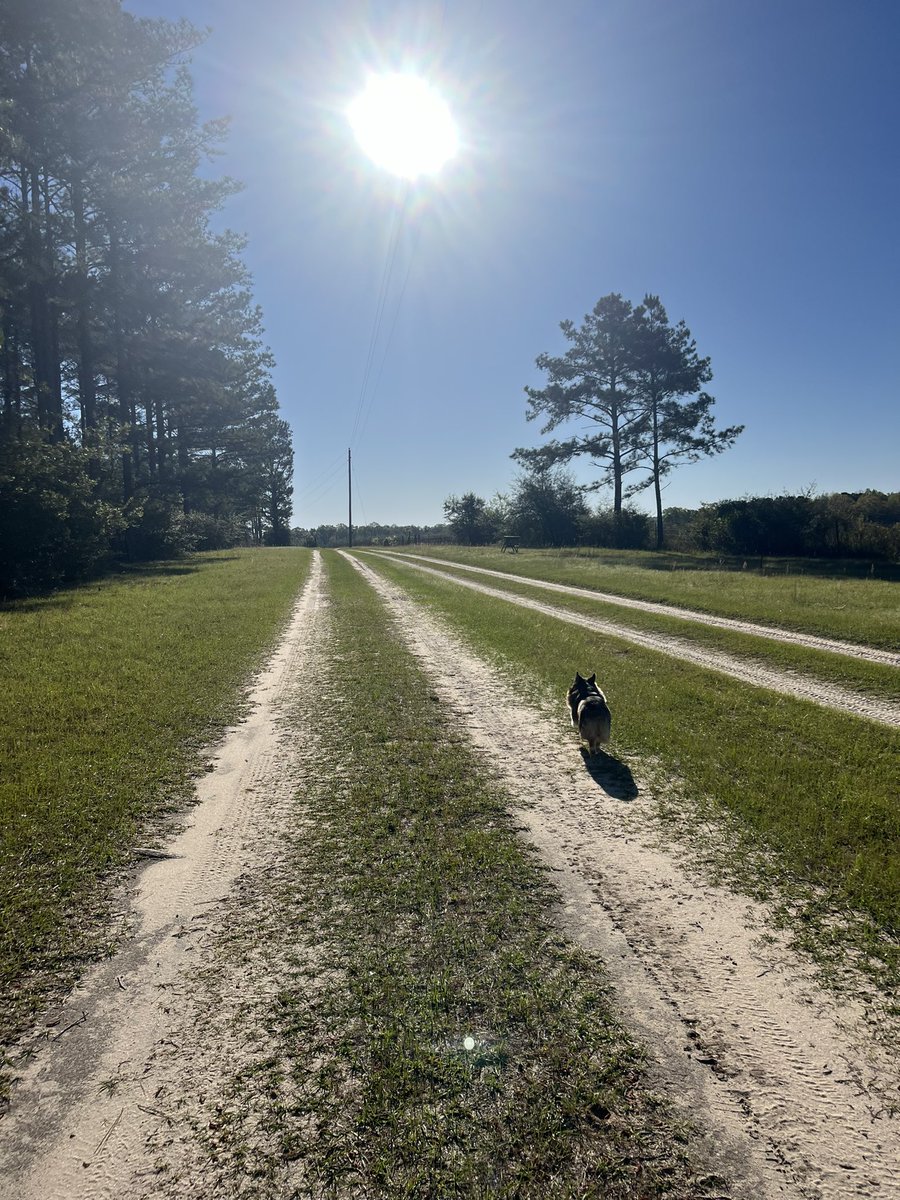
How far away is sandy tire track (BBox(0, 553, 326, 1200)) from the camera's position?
1981 millimetres

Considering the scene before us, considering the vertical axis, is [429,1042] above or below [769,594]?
below

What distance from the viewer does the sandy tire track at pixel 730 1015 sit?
6.64 ft

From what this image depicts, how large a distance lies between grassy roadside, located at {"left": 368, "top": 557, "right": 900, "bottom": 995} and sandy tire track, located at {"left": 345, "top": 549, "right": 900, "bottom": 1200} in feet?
1.10

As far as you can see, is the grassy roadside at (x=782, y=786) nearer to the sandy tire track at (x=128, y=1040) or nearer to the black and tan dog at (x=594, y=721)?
the black and tan dog at (x=594, y=721)

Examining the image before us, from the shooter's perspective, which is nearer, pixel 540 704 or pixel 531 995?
pixel 531 995

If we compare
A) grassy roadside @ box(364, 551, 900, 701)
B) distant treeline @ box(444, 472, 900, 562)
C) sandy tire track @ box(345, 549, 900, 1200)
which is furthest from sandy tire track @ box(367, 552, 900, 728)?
distant treeline @ box(444, 472, 900, 562)

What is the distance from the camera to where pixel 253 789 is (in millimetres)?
5066

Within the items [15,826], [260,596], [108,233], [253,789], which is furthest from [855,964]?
[108,233]

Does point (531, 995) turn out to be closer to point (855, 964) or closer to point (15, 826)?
point (855, 964)

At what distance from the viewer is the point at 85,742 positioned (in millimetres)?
5738

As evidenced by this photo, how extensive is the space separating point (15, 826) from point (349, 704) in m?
3.68

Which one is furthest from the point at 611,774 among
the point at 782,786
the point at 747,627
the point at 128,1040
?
the point at 747,627

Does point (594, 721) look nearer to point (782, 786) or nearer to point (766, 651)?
point (782, 786)

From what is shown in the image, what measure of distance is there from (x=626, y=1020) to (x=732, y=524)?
116ft
